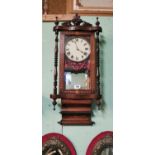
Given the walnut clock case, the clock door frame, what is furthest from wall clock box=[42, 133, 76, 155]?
the clock door frame

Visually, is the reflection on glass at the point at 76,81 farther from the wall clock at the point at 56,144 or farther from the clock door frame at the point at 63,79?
the wall clock at the point at 56,144

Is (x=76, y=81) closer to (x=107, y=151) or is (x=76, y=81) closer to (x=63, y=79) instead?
(x=63, y=79)

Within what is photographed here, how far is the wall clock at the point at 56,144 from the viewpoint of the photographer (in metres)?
1.40

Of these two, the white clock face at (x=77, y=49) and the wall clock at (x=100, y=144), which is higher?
the white clock face at (x=77, y=49)

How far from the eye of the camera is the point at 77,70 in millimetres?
1391

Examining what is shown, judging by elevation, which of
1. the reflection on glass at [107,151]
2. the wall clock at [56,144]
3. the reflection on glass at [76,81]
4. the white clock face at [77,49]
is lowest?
the reflection on glass at [107,151]

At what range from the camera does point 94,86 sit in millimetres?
1383

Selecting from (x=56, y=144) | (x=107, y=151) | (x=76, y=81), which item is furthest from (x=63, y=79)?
(x=107, y=151)

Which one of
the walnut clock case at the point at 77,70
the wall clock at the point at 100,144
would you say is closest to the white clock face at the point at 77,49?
the walnut clock case at the point at 77,70

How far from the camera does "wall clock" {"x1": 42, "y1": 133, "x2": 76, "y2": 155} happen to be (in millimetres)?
1396

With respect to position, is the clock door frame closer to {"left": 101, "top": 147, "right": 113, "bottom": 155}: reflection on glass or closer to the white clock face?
the white clock face

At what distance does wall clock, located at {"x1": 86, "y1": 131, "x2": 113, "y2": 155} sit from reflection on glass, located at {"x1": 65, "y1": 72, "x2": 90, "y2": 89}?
26 cm
